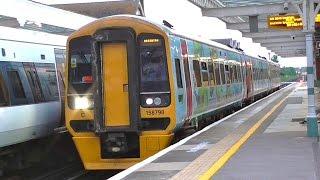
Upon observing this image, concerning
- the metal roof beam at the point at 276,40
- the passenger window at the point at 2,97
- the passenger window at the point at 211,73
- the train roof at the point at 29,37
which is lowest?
the passenger window at the point at 2,97

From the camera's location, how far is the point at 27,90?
12.4m

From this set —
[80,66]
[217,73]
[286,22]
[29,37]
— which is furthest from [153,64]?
[286,22]

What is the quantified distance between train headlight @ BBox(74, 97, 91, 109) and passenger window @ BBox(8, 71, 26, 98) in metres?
1.05

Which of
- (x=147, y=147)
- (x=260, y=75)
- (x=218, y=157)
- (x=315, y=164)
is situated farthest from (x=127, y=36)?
(x=260, y=75)

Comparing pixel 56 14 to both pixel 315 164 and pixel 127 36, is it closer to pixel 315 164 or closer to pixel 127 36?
pixel 127 36

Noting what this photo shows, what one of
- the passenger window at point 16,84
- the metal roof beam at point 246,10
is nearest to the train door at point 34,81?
the passenger window at point 16,84

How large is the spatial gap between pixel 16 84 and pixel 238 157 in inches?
177

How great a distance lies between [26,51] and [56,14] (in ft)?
44.3

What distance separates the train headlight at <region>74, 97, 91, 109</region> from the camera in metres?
12.1

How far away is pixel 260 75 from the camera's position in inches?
1433

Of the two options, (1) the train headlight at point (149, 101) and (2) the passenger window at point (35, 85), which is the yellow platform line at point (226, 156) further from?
(2) the passenger window at point (35, 85)

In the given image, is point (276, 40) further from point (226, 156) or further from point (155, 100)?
point (226, 156)

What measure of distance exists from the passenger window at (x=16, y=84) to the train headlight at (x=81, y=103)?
1051 millimetres

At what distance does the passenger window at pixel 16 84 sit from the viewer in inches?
463
